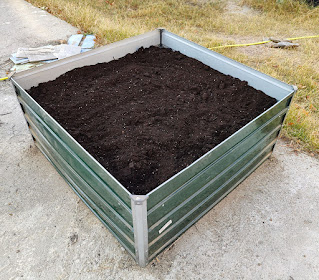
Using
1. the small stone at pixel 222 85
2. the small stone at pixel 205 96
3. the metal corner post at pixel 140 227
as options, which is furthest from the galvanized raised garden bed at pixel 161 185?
the small stone at pixel 205 96

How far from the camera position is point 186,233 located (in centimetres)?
230

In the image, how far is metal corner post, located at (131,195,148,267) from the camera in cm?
161

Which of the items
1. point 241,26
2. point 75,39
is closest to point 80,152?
point 75,39

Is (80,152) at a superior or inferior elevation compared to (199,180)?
superior

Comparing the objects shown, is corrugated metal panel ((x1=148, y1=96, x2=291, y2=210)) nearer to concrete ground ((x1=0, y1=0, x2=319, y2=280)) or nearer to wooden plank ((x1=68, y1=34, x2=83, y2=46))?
concrete ground ((x1=0, y1=0, x2=319, y2=280))

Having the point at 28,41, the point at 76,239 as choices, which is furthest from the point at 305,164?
the point at 28,41

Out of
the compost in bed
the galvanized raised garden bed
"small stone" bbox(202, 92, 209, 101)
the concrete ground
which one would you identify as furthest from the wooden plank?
"small stone" bbox(202, 92, 209, 101)

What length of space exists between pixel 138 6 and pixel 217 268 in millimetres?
6973

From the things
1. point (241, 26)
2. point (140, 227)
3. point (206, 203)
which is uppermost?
point (140, 227)

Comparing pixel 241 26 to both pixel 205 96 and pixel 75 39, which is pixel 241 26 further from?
pixel 205 96

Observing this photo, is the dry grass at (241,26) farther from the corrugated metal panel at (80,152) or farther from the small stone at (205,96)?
the corrugated metal panel at (80,152)

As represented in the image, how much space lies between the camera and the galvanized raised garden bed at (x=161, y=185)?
1788 millimetres

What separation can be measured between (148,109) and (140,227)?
1.29 m

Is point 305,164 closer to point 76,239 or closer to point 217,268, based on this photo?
point 217,268
